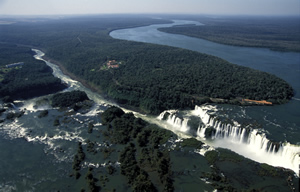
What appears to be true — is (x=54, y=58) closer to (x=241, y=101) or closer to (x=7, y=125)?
(x=7, y=125)

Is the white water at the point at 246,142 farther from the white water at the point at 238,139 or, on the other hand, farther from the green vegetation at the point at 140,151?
the green vegetation at the point at 140,151

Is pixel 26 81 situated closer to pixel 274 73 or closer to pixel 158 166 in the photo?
pixel 158 166

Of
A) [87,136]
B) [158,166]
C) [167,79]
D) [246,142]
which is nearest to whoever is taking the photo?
[158,166]

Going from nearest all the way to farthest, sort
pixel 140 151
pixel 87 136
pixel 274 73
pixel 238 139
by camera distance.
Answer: pixel 140 151 → pixel 238 139 → pixel 87 136 → pixel 274 73

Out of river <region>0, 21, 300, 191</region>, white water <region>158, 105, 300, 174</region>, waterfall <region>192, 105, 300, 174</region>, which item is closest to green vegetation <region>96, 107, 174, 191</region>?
river <region>0, 21, 300, 191</region>

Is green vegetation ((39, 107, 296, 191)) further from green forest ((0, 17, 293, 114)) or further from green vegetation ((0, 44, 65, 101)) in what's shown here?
green vegetation ((0, 44, 65, 101))

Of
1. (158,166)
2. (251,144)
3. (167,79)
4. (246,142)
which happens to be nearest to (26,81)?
(167,79)

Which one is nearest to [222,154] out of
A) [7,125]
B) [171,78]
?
[171,78]
